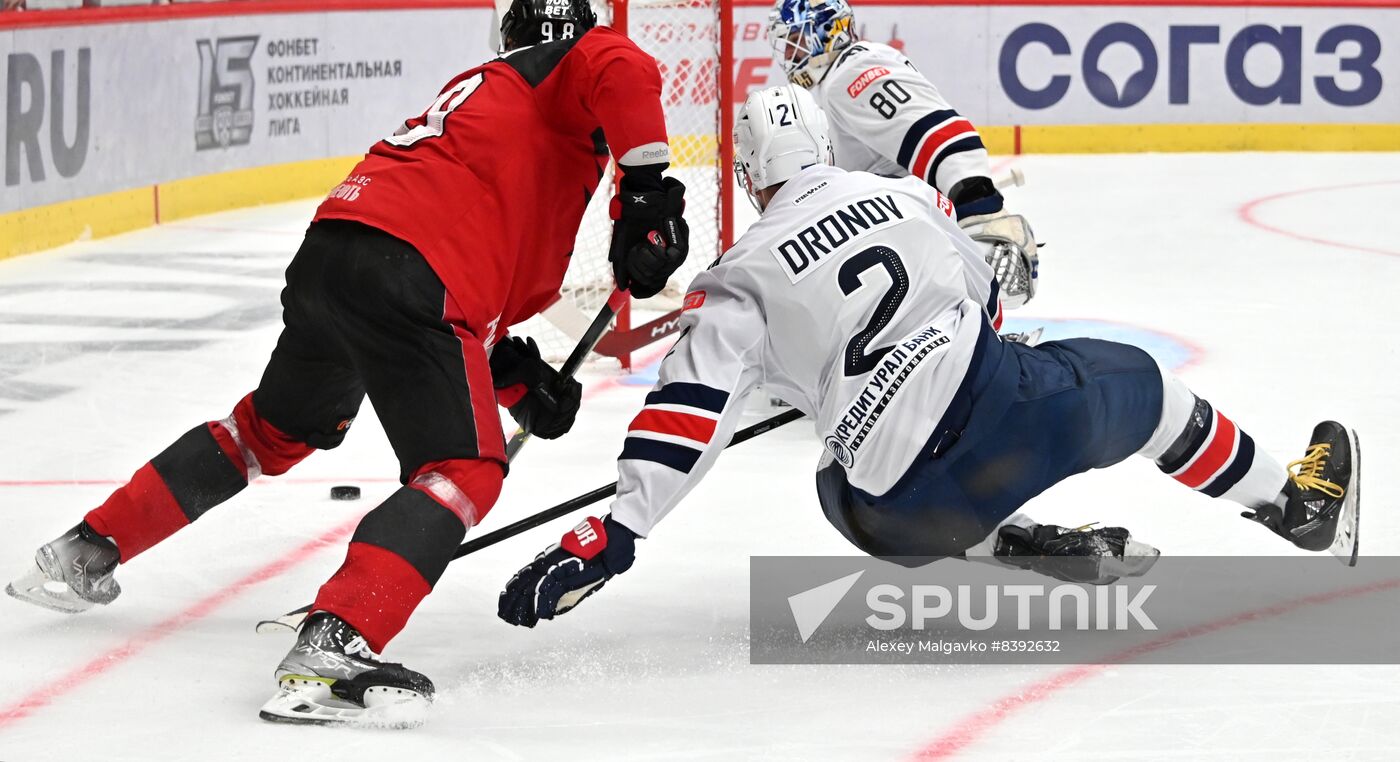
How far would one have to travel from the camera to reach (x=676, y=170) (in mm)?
6668

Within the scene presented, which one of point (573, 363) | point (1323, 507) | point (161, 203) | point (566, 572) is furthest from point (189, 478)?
point (161, 203)

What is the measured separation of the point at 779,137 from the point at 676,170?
378 cm

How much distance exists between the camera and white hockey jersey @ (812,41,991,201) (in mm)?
4367

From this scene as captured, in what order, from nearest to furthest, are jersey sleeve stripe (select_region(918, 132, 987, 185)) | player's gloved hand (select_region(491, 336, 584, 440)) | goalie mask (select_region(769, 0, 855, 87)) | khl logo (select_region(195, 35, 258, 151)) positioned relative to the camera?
player's gloved hand (select_region(491, 336, 584, 440)), jersey sleeve stripe (select_region(918, 132, 987, 185)), goalie mask (select_region(769, 0, 855, 87)), khl logo (select_region(195, 35, 258, 151))

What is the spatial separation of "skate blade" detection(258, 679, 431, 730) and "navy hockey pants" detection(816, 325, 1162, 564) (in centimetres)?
77

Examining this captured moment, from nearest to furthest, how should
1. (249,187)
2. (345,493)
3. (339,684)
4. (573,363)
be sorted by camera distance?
(339,684), (573,363), (345,493), (249,187)

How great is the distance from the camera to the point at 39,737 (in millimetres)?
2555

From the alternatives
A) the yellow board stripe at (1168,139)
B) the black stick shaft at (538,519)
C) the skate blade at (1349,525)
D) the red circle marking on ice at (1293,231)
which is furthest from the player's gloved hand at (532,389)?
the yellow board stripe at (1168,139)

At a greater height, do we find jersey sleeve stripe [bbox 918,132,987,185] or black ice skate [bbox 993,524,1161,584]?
jersey sleeve stripe [bbox 918,132,987,185]

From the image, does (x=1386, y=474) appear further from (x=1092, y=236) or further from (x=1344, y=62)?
(x=1344, y=62)

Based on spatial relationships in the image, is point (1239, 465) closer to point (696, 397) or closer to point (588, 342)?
point (696, 397)

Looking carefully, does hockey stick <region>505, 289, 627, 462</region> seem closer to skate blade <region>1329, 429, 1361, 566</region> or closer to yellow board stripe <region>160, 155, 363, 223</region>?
skate blade <region>1329, 429, 1361, 566</region>

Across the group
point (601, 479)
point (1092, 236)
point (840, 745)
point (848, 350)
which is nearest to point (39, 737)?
point (840, 745)

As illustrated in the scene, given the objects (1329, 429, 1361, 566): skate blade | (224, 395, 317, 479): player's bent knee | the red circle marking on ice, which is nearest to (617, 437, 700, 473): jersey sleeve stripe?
(224, 395, 317, 479): player's bent knee
